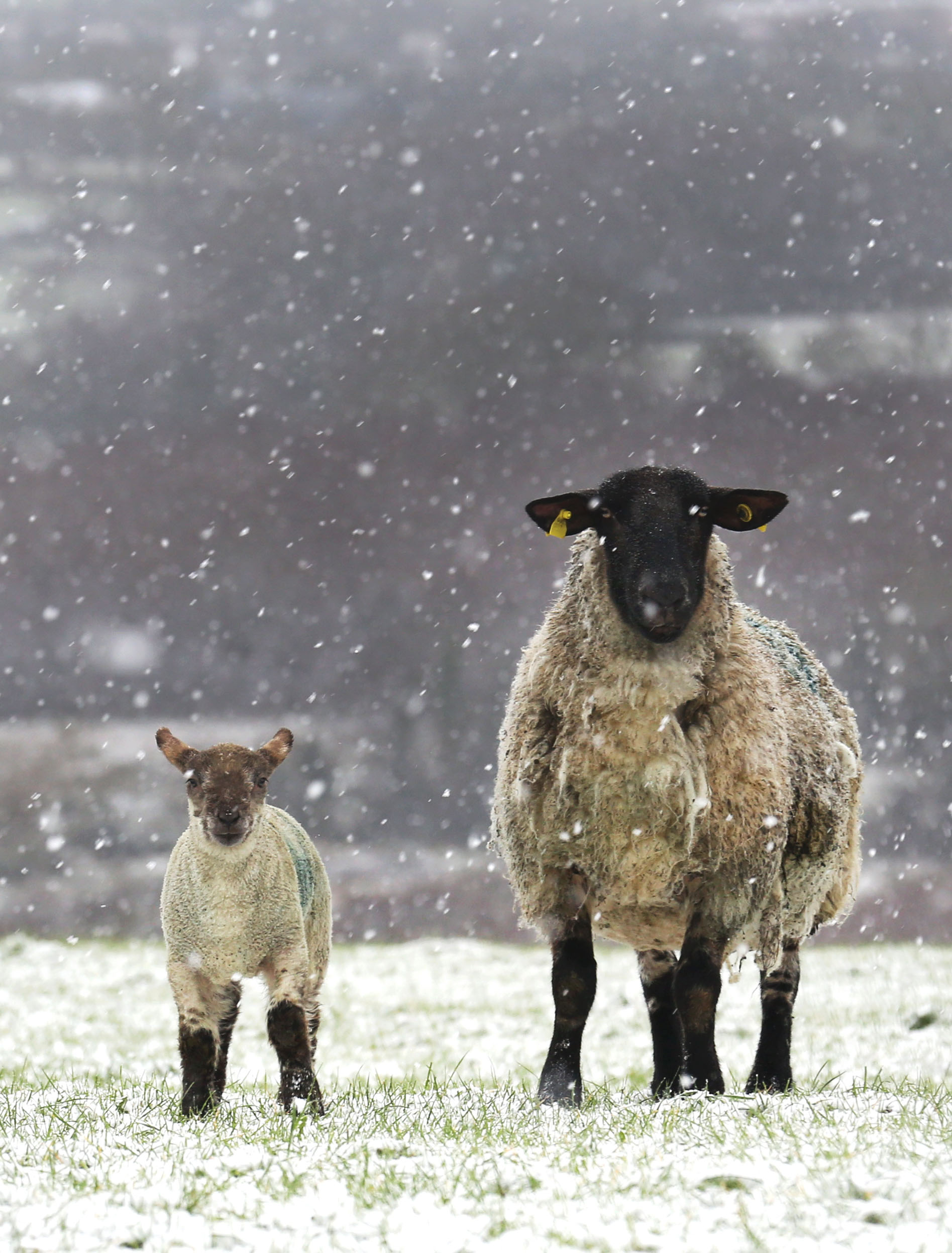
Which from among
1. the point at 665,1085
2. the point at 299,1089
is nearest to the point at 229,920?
the point at 299,1089

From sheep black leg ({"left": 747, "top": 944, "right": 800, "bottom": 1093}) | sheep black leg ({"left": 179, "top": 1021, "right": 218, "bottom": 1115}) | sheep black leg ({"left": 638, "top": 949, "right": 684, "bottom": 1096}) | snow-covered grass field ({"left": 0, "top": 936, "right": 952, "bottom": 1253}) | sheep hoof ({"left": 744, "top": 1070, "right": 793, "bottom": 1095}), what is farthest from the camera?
sheep black leg ({"left": 747, "top": 944, "right": 800, "bottom": 1093})

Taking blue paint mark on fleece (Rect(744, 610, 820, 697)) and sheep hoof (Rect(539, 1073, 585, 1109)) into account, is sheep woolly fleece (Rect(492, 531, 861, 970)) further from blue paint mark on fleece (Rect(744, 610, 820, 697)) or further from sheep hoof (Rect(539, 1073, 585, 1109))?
blue paint mark on fleece (Rect(744, 610, 820, 697))

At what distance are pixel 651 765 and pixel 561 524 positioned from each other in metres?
1.67

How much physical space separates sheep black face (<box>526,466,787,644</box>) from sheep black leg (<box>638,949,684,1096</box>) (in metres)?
2.75

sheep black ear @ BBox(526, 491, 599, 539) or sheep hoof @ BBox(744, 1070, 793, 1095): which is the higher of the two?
sheep black ear @ BBox(526, 491, 599, 539)

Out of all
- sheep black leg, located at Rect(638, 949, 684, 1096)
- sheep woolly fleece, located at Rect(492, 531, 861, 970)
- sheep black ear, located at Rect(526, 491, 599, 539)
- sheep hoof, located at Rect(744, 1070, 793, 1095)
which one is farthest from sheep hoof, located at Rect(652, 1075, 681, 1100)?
sheep black ear, located at Rect(526, 491, 599, 539)

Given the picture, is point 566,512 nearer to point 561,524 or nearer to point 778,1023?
point 561,524

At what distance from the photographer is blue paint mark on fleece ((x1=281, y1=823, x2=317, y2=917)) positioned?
7719 millimetres

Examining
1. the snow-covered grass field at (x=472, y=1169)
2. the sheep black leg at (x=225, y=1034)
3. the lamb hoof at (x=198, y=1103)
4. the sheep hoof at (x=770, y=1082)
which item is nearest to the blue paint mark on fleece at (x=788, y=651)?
the sheep hoof at (x=770, y=1082)

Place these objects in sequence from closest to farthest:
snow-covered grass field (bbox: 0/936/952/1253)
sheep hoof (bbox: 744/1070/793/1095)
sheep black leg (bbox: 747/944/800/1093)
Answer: snow-covered grass field (bbox: 0/936/952/1253)
sheep hoof (bbox: 744/1070/793/1095)
sheep black leg (bbox: 747/944/800/1093)

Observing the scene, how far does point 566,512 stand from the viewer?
25.6 ft

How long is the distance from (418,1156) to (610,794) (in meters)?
2.56

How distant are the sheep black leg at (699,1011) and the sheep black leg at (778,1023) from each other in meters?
1.54

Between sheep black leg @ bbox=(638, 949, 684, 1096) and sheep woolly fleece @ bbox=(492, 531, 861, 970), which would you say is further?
sheep black leg @ bbox=(638, 949, 684, 1096)
